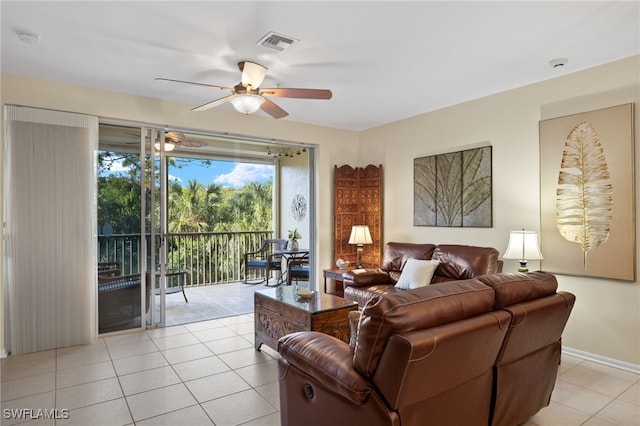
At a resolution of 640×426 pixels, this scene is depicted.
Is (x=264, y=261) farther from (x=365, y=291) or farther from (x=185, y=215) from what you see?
(x=365, y=291)

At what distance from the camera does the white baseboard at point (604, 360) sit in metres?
3.25

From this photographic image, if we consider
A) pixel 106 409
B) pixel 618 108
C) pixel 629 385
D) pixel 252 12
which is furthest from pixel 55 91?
pixel 629 385

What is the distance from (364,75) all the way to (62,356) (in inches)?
154

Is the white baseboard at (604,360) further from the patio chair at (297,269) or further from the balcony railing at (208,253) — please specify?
the balcony railing at (208,253)

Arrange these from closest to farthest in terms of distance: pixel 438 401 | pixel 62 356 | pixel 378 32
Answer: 1. pixel 438 401
2. pixel 378 32
3. pixel 62 356

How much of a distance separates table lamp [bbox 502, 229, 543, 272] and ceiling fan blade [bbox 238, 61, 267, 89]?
111 inches

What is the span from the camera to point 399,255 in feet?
15.5

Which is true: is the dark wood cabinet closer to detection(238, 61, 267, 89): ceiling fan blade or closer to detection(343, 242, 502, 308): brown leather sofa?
detection(343, 242, 502, 308): brown leather sofa

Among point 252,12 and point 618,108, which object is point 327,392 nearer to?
point 252,12

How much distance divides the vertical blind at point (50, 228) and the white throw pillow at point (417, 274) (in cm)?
333

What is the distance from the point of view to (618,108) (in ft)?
10.9

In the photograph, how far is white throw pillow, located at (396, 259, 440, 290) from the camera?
13.5 feet

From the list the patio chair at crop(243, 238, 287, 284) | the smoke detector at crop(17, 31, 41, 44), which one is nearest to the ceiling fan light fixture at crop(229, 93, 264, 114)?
the smoke detector at crop(17, 31, 41, 44)

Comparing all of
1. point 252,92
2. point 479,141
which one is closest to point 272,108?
point 252,92
